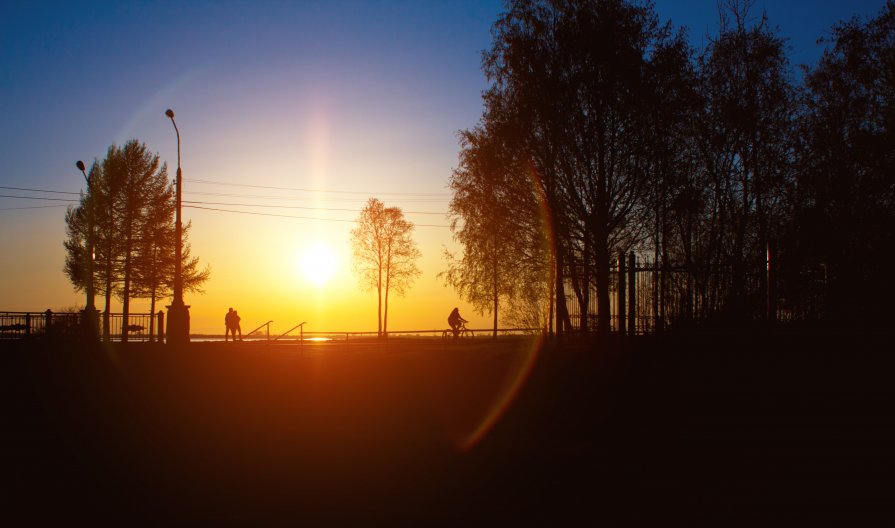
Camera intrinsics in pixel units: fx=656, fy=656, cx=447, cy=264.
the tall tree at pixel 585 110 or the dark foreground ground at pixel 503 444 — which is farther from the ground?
the tall tree at pixel 585 110

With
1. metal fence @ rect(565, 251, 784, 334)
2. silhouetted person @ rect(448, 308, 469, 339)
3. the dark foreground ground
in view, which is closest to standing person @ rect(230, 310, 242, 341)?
silhouetted person @ rect(448, 308, 469, 339)

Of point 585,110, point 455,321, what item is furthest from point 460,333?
point 585,110

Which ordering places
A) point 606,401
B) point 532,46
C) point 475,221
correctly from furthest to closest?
point 475,221
point 532,46
point 606,401

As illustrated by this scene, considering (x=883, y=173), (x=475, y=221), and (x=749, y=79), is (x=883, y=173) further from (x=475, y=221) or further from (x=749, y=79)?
(x=475, y=221)

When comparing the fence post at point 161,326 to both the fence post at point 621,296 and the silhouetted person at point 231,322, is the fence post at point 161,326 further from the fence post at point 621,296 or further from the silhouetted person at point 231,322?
the fence post at point 621,296

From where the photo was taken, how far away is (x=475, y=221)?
2528 centimetres

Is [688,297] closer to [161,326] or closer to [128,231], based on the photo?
[161,326]

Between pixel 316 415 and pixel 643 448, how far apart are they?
6754 millimetres

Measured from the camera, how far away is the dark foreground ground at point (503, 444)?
262 inches

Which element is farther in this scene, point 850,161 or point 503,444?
point 850,161

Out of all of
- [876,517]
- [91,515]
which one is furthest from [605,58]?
[91,515]

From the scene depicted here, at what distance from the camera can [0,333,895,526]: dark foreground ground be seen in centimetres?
665

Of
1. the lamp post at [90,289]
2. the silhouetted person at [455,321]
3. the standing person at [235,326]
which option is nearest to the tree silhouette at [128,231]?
the lamp post at [90,289]

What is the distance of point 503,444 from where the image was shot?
9961 millimetres
